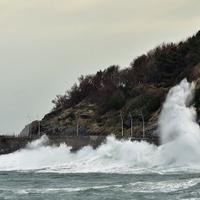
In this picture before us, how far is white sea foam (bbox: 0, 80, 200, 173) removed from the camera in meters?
90.5

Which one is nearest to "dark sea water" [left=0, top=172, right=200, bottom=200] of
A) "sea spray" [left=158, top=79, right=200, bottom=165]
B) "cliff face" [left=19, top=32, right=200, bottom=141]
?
"sea spray" [left=158, top=79, right=200, bottom=165]

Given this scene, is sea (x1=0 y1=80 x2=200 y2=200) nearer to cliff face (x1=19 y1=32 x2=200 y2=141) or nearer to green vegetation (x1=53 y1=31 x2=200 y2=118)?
cliff face (x1=19 y1=32 x2=200 y2=141)

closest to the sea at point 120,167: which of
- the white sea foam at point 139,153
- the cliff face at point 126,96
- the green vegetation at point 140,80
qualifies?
the white sea foam at point 139,153

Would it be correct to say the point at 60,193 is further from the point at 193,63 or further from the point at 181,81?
the point at 193,63

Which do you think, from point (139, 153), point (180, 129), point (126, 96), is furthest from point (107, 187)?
point (126, 96)

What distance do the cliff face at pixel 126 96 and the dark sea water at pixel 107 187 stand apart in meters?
38.7

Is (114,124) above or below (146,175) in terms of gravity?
above

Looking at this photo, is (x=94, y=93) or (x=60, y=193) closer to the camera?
(x=60, y=193)

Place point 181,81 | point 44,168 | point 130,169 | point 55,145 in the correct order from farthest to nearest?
point 181,81
point 55,145
point 44,168
point 130,169

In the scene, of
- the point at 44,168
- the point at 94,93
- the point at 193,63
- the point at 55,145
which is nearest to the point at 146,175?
the point at 44,168

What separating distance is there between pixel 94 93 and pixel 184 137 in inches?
2526

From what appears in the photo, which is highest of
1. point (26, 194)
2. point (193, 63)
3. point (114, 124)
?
point (193, 63)

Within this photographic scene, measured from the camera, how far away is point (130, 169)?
8988cm

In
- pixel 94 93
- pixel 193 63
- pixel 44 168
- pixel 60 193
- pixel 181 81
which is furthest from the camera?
pixel 94 93
